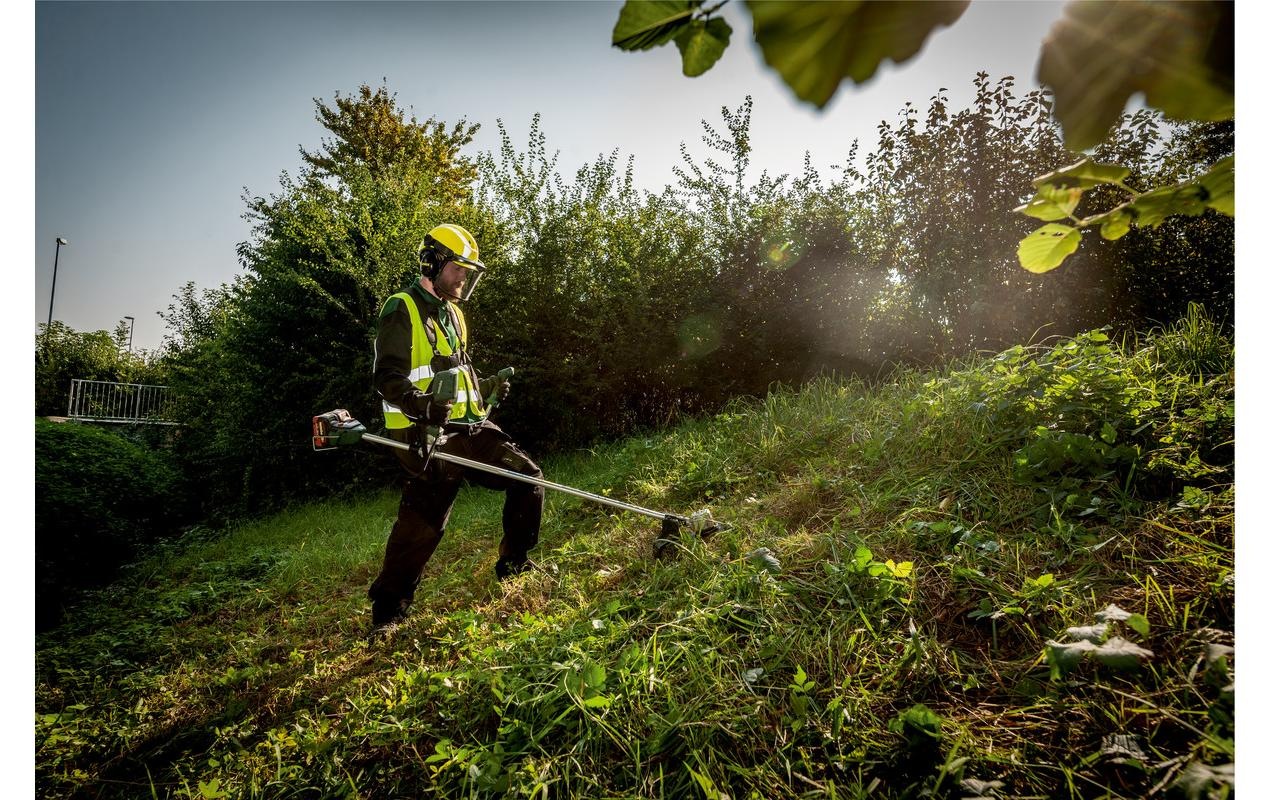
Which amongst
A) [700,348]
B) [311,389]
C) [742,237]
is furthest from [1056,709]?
[311,389]

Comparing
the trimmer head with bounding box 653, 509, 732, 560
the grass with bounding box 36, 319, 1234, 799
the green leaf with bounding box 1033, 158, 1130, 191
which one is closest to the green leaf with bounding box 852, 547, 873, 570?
the grass with bounding box 36, 319, 1234, 799

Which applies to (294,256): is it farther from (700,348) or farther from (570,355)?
(700,348)

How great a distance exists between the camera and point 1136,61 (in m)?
0.49

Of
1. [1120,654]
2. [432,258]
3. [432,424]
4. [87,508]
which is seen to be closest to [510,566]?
Answer: [432,424]

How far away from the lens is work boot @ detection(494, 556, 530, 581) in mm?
3277

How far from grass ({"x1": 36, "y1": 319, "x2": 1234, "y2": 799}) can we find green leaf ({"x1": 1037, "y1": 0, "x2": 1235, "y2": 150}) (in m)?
1.28

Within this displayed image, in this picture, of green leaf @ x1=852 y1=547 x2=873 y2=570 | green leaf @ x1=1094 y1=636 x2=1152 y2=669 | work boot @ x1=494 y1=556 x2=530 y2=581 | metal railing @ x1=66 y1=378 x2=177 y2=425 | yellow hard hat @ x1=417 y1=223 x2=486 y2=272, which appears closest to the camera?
green leaf @ x1=1094 y1=636 x2=1152 y2=669

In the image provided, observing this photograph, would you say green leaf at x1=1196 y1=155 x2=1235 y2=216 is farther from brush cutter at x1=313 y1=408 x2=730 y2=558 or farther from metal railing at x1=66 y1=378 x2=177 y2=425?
metal railing at x1=66 y1=378 x2=177 y2=425

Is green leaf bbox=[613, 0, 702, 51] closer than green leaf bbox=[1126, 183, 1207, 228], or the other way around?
green leaf bbox=[613, 0, 702, 51]

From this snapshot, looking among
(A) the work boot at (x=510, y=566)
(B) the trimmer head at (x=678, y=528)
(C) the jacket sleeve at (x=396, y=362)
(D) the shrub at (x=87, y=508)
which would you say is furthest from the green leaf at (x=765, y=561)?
(D) the shrub at (x=87, y=508)

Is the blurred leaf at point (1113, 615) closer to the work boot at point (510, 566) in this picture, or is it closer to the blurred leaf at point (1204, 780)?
the blurred leaf at point (1204, 780)

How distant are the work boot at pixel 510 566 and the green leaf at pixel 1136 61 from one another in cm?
327

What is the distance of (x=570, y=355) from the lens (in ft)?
22.1

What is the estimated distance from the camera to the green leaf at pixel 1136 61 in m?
0.47
